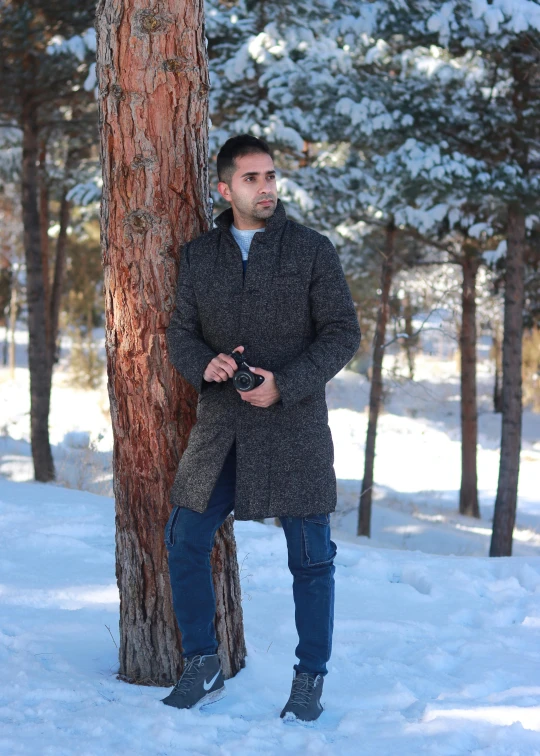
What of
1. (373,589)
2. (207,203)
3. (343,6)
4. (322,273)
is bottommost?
(373,589)

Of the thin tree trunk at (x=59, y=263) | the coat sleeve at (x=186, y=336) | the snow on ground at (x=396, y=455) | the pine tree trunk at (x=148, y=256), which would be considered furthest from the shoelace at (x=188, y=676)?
the thin tree trunk at (x=59, y=263)

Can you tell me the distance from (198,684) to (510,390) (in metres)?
7.82

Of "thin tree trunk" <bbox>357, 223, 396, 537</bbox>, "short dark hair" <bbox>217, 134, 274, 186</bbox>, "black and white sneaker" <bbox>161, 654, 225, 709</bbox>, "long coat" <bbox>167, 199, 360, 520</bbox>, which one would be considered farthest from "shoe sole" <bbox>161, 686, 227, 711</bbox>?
"thin tree trunk" <bbox>357, 223, 396, 537</bbox>

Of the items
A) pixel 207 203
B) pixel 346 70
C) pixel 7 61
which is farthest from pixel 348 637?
pixel 7 61

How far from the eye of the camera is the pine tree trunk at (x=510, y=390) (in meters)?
10.1

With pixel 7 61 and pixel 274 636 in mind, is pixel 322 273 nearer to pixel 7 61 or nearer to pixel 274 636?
pixel 274 636

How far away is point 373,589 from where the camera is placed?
473 cm

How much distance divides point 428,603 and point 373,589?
0.33 m

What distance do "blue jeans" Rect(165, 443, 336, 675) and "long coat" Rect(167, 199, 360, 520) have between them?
76mm

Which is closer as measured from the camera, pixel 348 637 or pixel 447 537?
pixel 348 637

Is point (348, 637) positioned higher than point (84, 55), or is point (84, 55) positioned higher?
point (84, 55)

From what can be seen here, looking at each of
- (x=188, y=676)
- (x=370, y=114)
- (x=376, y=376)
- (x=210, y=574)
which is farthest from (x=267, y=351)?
(x=376, y=376)

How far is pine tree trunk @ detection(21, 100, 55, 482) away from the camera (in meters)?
10.9

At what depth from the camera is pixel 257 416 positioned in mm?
2977
